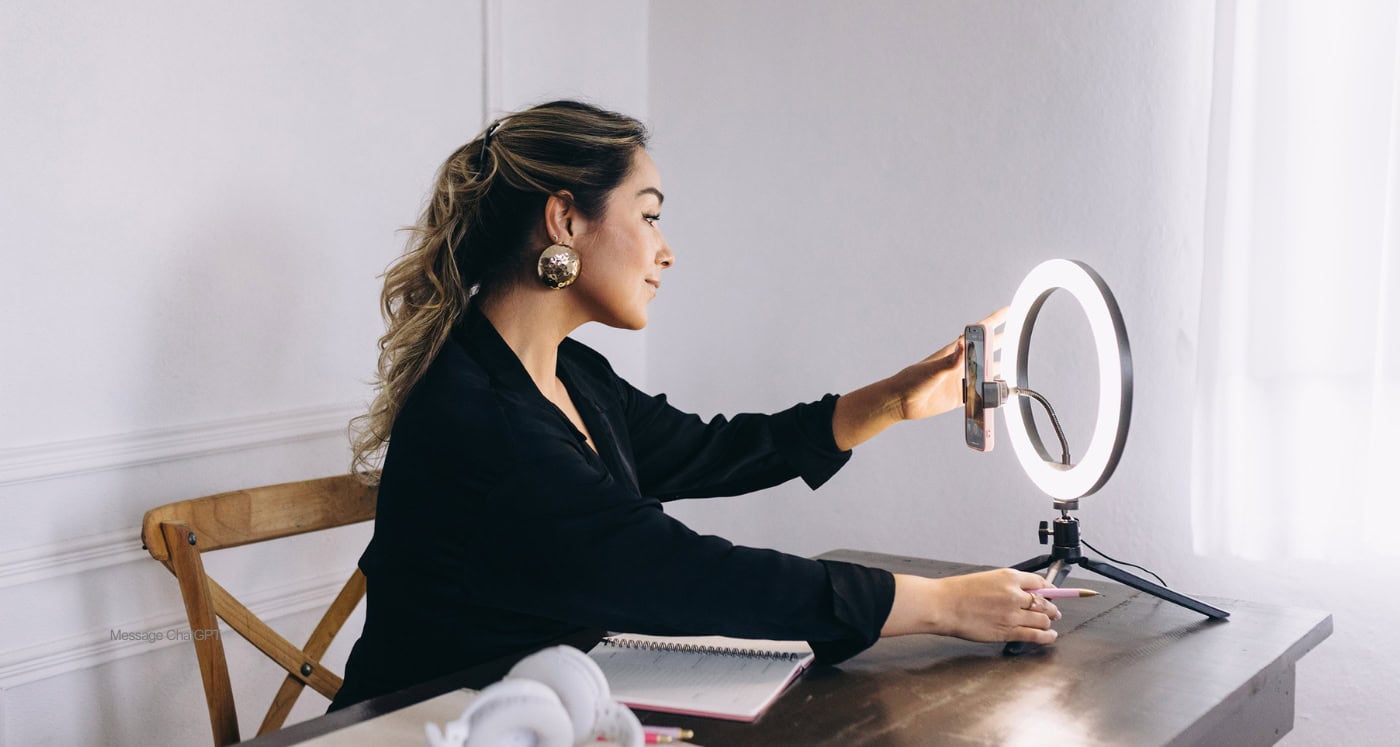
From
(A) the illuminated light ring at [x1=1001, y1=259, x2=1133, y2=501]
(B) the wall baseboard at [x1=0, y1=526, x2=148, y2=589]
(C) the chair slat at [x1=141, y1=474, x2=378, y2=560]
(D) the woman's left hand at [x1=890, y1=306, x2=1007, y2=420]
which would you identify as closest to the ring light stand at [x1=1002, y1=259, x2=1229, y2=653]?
(A) the illuminated light ring at [x1=1001, y1=259, x2=1133, y2=501]

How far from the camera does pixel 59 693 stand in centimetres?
182

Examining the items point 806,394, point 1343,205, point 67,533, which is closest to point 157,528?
point 67,533

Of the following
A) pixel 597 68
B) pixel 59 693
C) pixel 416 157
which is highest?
pixel 597 68

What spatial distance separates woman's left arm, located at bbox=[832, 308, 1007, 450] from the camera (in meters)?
1.87

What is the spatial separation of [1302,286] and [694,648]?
1.44 m

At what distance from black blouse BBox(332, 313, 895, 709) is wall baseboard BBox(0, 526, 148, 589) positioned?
0.53m

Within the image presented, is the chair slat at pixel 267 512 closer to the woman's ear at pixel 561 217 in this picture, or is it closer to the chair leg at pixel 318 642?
the chair leg at pixel 318 642

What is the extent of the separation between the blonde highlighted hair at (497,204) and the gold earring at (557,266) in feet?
0.09

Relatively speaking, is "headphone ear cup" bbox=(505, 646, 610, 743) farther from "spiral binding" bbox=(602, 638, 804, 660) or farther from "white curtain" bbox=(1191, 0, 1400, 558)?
"white curtain" bbox=(1191, 0, 1400, 558)

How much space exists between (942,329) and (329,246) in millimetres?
1287

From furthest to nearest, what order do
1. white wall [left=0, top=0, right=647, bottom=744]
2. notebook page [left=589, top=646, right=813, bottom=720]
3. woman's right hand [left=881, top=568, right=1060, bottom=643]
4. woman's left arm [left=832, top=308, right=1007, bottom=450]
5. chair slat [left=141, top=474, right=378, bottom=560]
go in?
woman's left arm [left=832, top=308, right=1007, bottom=450], white wall [left=0, top=0, right=647, bottom=744], chair slat [left=141, top=474, right=378, bottom=560], woman's right hand [left=881, top=568, right=1060, bottom=643], notebook page [left=589, top=646, right=813, bottom=720]

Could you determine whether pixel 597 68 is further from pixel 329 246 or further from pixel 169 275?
pixel 169 275

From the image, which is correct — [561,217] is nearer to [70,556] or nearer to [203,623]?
[203,623]

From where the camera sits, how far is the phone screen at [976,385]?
5.35ft
